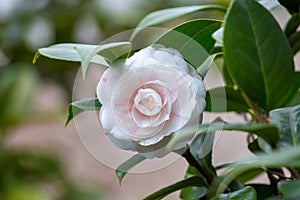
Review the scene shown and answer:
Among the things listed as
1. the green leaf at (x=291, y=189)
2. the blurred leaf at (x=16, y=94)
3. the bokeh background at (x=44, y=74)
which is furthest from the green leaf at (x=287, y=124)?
the blurred leaf at (x=16, y=94)

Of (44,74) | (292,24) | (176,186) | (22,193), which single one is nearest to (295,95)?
(292,24)

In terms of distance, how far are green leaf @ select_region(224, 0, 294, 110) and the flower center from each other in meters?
0.09

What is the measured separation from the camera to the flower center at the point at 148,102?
14.4 inches

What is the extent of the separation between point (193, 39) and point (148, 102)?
7cm

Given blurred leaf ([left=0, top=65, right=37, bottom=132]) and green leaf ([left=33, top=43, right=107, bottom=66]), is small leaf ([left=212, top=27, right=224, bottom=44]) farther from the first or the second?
blurred leaf ([left=0, top=65, right=37, bottom=132])

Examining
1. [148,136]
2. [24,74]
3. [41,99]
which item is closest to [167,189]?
Answer: [148,136]

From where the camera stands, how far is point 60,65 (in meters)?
1.41

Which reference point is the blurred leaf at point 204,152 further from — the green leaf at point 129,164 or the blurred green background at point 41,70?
the blurred green background at point 41,70

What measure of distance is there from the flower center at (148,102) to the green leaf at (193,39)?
0.05 m

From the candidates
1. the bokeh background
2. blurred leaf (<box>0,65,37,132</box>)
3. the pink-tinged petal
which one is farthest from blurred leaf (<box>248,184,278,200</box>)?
blurred leaf (<box>0,65,37,132</box>)

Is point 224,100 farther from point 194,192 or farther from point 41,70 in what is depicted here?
point 41,70

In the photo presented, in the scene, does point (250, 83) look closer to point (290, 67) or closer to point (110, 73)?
point (290, 67)

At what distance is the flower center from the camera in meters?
0.37

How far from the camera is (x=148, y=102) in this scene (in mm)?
371
